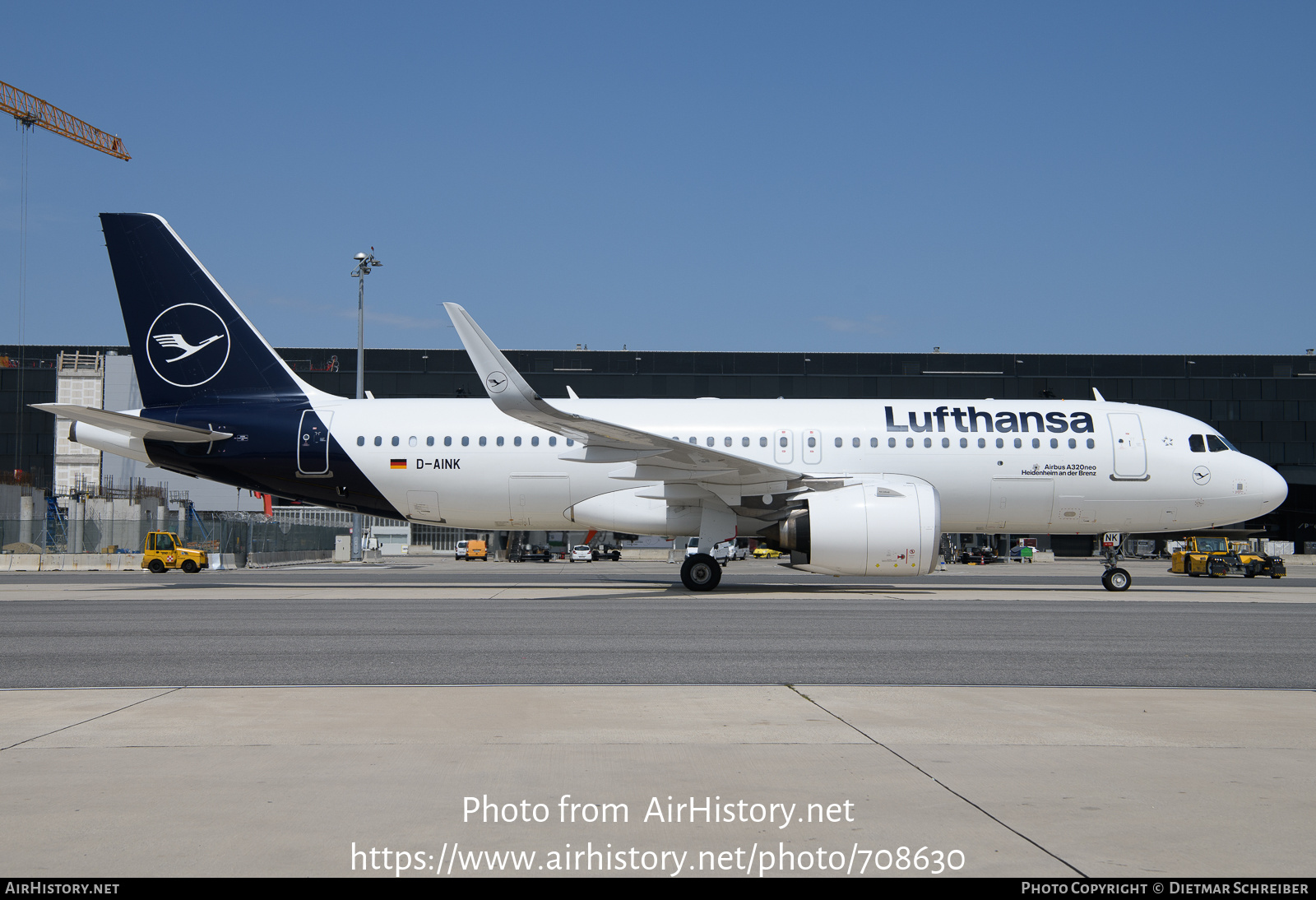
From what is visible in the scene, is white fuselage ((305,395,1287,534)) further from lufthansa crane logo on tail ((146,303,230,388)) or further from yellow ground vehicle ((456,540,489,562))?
yellow ground vehicle ((456,540,489,562))

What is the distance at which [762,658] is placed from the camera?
1030cm

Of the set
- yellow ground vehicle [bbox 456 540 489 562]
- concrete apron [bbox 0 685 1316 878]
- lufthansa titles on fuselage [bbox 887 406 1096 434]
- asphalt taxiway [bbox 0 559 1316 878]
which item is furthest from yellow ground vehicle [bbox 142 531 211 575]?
concrete apron [bbox 0 685 1316 878]

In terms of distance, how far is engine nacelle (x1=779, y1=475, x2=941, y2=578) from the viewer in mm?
19156

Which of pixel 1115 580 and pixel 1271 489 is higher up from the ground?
pixel 1271 489

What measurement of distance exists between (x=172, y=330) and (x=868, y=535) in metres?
15.8

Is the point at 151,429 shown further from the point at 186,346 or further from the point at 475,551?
the point at 475,551

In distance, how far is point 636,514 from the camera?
2134 cm

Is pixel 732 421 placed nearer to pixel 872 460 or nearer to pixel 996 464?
pixel 872 460

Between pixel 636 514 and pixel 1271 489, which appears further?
pixel 1271 489

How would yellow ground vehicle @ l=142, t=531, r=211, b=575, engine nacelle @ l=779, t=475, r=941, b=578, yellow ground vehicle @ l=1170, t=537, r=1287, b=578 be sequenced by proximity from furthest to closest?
yellow ground vehicle @ l=1170, t=537, r=1287, b=578, yellow ground vehicle @ l=142, t=531, r=211, b=575, engine nacelle @ l=779, t=475, r=941, b=578

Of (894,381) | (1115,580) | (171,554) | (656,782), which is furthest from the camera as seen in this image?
(894,381)

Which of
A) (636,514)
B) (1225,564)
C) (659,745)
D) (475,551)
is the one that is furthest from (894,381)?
(659,745)

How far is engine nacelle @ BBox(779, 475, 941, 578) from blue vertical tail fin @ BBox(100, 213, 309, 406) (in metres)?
11.7

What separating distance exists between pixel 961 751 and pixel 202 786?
13.3ft
